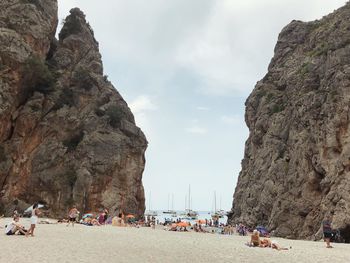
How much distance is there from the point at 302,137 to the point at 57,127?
36.6 meters

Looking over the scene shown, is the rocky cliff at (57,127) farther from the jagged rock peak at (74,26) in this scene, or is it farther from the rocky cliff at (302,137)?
the rocky cliff at (302,137)

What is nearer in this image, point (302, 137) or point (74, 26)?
point (302, 137)

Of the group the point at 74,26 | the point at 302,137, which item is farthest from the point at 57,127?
the point at 302,137

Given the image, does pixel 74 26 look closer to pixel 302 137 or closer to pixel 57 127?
pixel 57 127

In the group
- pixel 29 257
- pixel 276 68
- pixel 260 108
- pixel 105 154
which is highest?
pixel 276 68

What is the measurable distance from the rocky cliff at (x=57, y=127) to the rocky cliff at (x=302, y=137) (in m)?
20.6

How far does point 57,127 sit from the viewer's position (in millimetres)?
57406

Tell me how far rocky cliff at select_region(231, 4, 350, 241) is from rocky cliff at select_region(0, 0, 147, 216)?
2058 centimetres

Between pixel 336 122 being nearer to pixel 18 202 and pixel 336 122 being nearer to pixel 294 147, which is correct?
pixel 294 147

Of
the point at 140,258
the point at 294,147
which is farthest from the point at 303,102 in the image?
the point at 140,258

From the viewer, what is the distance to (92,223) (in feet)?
124

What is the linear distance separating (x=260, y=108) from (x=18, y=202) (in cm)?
4381

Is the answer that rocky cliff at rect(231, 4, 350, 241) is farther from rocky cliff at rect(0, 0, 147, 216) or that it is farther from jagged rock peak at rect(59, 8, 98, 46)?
jagged rock peak at rect(59, 8, 98, 46)

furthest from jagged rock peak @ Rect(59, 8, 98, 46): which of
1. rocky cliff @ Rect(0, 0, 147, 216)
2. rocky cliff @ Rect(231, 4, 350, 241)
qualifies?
rocky cliff @ Rect(231, 4, 350, 241)
